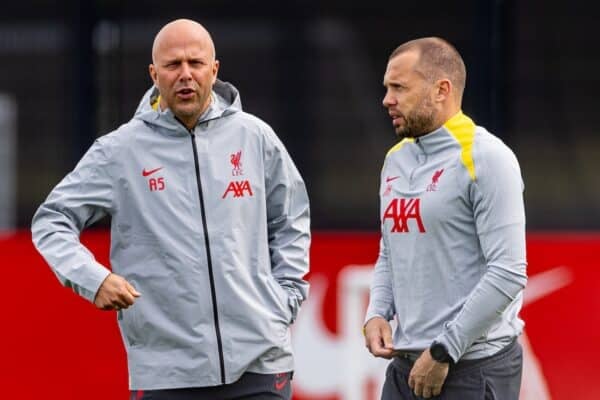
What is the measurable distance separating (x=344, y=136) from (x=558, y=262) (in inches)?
69.5

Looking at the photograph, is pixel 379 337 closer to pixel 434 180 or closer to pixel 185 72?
pixel 434 180

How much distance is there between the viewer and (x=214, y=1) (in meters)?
7.98

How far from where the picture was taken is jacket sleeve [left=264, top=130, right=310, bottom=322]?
467cm

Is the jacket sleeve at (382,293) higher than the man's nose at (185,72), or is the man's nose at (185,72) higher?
the man's nose at (185,72)

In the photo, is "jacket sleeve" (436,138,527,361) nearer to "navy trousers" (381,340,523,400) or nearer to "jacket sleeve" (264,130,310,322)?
"navy trousers" (381,340,523,400)

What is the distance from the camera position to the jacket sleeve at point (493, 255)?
13.4ft

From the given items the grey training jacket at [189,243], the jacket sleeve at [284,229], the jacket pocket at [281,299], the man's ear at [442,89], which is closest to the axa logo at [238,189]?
the grey training jacket at [189,243]

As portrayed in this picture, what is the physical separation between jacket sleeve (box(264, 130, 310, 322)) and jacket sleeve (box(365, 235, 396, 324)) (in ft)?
0.86

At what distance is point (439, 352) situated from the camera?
411cm

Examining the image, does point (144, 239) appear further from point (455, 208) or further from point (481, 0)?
point (481, 0)

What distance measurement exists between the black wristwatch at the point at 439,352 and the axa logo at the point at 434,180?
0.49 m

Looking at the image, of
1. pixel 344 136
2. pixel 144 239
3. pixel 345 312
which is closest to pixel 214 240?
pixel 144 239

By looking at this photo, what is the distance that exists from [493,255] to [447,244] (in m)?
0.17

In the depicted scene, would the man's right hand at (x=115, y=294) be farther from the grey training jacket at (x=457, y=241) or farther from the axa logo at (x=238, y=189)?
the grey training jacket at (x=457, y=241)
